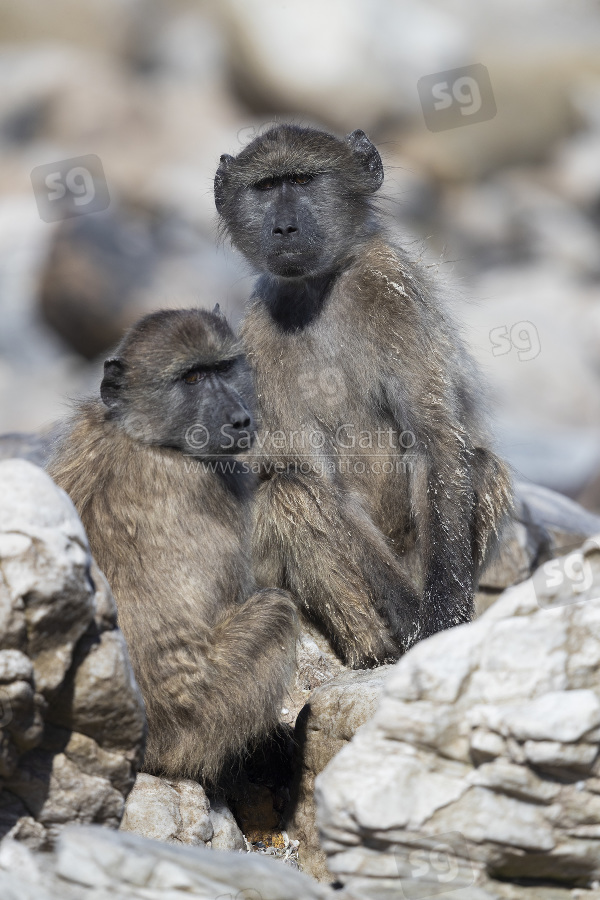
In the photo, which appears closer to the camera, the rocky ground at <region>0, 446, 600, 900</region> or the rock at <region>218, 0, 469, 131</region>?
the rocky ground at <region>0, 446, 600, 900</region>

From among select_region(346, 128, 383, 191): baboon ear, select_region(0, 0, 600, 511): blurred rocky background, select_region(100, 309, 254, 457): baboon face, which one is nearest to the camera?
select_region(100, 309, 254, 457): baboon face

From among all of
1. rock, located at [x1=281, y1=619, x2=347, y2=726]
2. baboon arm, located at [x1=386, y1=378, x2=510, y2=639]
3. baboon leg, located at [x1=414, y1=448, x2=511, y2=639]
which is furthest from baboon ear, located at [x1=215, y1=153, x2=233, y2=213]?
rock, located at [x1=281, y1=619, x2=347, y2=726]

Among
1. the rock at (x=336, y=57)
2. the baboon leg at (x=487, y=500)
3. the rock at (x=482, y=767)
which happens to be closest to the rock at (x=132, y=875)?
the rock at (x=482, y=767)

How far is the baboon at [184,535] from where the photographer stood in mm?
4160

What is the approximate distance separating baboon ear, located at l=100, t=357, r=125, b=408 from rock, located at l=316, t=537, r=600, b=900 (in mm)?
1823

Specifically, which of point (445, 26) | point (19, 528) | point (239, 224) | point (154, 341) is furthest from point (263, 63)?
point (19, 528)

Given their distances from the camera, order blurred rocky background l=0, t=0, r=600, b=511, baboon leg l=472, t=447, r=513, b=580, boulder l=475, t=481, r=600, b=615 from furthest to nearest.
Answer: blurred rocky background l=0, t=0, r=600, b=511, boulder l=475, t=481, r=600, b=615, baboon leg l=472, t=447, r=513, b=580

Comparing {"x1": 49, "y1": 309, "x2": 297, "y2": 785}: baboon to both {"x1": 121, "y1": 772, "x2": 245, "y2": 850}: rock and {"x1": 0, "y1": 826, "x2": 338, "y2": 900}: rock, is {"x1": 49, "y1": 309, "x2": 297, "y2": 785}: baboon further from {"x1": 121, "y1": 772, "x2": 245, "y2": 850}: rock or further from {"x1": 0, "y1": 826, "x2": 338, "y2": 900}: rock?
{"x1": 0, "y1": 826, "x2": 338, "y2": 900}: rock

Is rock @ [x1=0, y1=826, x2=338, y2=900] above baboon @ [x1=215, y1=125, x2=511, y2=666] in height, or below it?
below

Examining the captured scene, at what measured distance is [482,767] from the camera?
3088 millimetres

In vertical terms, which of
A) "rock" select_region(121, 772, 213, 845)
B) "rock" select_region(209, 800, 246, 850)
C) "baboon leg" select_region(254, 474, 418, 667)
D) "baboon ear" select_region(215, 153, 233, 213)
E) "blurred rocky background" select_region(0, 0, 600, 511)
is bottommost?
"rock" select_region(209, 800, 246, 850)

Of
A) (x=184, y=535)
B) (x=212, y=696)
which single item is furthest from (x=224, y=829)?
(x=184, y=535)

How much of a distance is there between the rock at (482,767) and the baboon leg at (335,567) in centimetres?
206

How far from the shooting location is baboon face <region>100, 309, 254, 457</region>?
4.43 m
